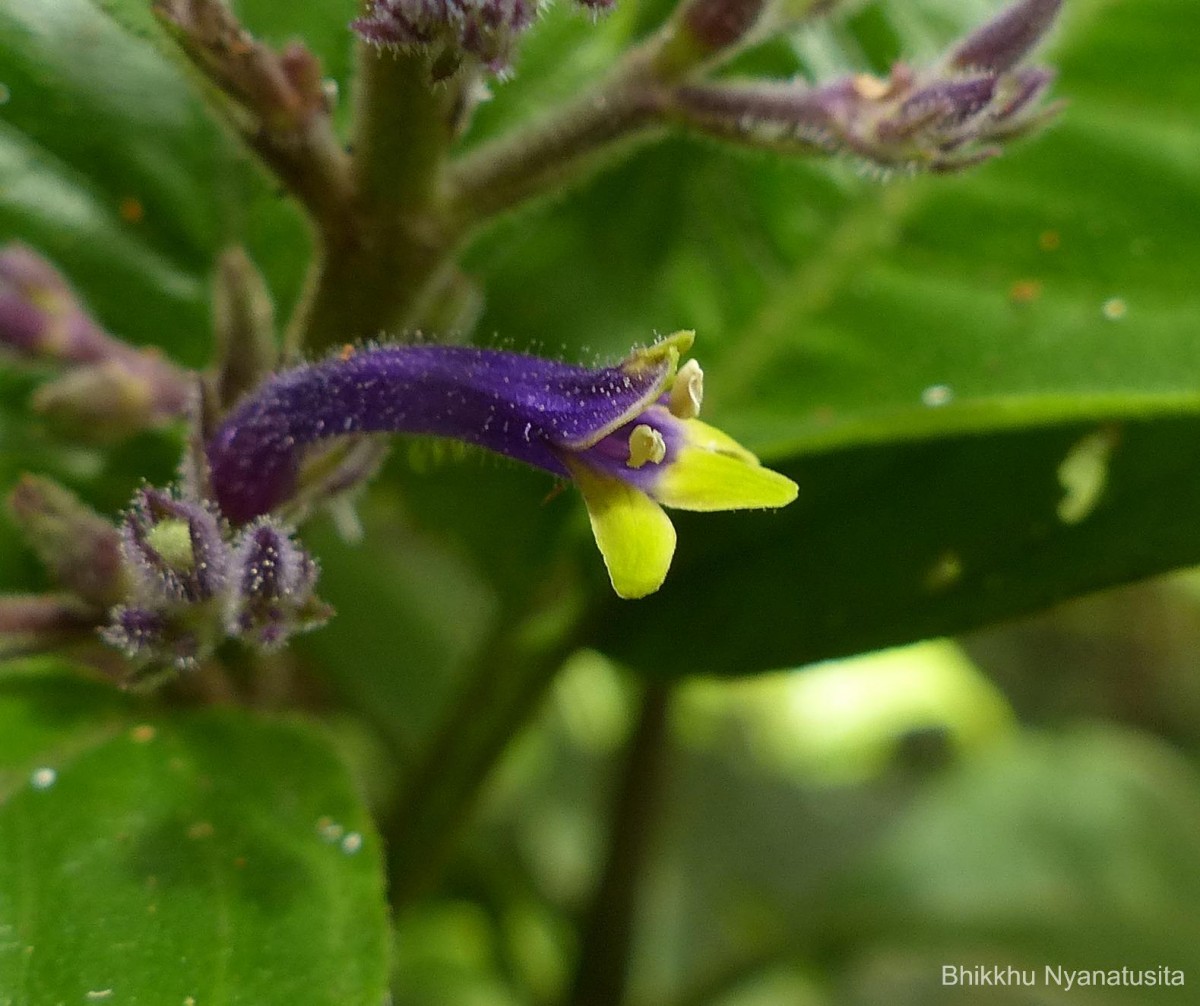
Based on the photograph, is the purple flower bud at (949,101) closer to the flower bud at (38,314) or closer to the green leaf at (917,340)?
the green leaf at (917,340)

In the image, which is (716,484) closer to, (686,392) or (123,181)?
(686,392)

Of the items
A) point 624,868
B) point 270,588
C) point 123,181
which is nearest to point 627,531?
point 270,588

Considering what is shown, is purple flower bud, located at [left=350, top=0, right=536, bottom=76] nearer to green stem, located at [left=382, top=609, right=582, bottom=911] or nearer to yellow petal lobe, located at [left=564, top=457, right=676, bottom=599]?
yellow petal lobe, located at [left=564, top=457, right=676, bottom=599]

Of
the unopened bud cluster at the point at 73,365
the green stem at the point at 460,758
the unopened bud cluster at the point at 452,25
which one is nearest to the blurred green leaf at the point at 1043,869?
the green stem at the point at 460,758

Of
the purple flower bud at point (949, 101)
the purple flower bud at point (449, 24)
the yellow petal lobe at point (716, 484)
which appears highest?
the purple flower bud at point (949, 101)

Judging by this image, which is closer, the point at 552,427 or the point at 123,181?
the point at 552,427
